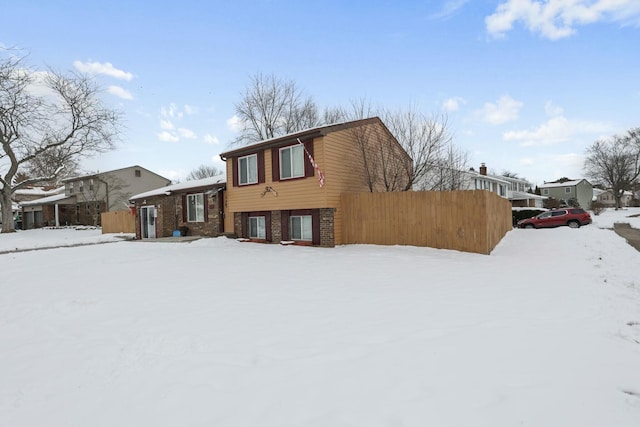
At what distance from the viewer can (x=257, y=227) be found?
16219mm

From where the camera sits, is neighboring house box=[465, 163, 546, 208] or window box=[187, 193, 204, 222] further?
neighboring house box=[465, 163, 546, 208]

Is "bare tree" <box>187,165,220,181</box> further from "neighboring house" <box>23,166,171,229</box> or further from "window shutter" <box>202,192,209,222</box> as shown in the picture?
"window shutter" <box>202,192,209,222</box>

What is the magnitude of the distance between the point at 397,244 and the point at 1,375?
10.7m

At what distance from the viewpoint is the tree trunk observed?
2684 cm

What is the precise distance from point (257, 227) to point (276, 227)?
1.74 metres

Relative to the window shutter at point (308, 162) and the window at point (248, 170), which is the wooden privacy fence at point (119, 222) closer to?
the window at point (248, 170)

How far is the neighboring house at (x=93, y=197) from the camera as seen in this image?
34.1 m

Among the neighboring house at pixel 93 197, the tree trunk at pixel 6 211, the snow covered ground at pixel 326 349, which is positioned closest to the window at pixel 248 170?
the snow covered ground at pixel 326 349

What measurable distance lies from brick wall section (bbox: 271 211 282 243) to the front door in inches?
405

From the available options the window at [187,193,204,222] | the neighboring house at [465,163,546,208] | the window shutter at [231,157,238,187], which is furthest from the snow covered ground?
the neighboring house at [465,163,546,208]

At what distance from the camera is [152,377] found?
3287 mm

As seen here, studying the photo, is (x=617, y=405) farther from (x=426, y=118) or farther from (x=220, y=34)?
(x=220, y=34)

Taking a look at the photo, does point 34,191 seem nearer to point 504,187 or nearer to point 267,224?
point 267,224

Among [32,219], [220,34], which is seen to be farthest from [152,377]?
[32,219]
